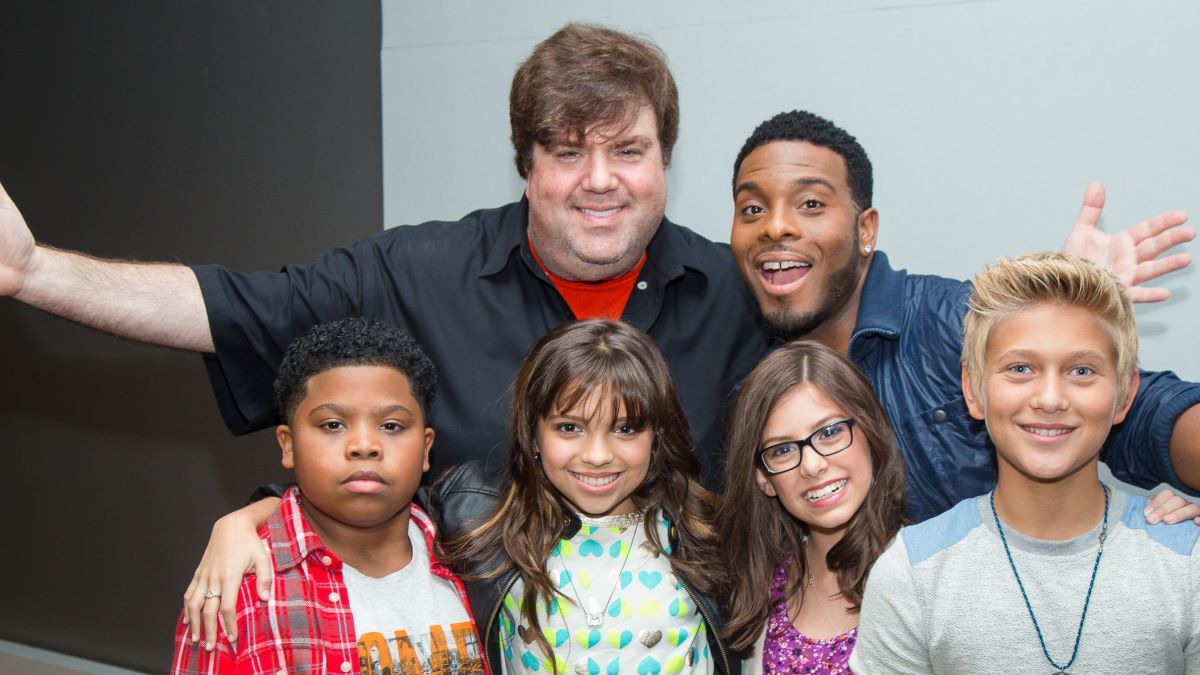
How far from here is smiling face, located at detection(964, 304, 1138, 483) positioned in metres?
1.60

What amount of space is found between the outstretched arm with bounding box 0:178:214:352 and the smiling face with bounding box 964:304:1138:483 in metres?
1.53

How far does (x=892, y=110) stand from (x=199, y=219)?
7.73ft

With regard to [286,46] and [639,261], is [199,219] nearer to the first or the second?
[286,46]

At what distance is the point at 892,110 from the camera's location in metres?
2.80

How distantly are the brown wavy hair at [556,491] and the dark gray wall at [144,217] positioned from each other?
1.70m

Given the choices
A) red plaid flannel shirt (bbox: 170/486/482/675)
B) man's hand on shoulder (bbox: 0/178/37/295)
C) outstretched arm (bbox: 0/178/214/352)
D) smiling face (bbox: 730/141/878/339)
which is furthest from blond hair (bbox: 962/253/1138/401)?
man's hand on shoulder (bbox: 0/178/37/295)

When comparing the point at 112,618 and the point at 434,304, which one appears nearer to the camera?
the point at 434,304

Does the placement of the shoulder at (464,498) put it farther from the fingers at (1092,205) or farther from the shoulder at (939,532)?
the fingers at (1092,205)

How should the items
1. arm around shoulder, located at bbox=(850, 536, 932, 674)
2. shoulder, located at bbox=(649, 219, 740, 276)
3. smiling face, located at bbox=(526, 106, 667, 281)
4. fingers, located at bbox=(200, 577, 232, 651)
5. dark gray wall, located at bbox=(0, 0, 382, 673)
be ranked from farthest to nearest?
dark gray wall, located at bbox=(0, 0, 382, 673) → shoulder, located at bbox=(649, 219, 740, 276) → smiling face, located at bbox=(526, 106, 667, 281) → fingers, located at bbox=(200, 577, 232, 651) → arm around shoulder, located at bbox=(850, 536, 932, 674)

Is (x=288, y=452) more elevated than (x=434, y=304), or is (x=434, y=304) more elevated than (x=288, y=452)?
(x=434, y=304)

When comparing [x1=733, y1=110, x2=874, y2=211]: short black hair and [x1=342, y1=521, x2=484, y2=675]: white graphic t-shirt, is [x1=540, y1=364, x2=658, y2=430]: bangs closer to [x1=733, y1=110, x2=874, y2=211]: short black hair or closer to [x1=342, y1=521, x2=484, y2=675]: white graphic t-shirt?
[x1=342, y1=521, x2=484, y2=675]: white graphic t-shirt

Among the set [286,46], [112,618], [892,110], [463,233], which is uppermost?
[286,46]

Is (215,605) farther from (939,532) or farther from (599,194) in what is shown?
(939,532)

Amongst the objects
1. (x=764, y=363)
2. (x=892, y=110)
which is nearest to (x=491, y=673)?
(x=764, y=363)
